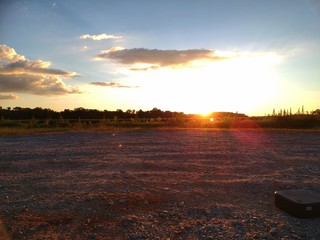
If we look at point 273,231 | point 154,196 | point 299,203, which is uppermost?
Answer: point 299,203

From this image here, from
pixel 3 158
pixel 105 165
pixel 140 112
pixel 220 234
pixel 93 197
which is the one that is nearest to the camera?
pixel 220 234

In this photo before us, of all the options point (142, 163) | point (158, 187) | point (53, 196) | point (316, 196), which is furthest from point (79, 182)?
point (316, 196)

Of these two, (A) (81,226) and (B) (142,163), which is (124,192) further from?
(B) (142,163)

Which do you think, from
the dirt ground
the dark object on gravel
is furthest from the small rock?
the dark object on gravel

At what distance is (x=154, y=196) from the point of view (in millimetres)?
6887

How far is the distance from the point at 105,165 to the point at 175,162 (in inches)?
78.5

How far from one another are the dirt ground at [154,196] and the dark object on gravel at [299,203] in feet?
0.38

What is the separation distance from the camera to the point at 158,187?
7.58 m

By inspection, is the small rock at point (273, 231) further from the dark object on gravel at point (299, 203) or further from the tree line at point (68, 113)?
the tree line at point (68, 113)

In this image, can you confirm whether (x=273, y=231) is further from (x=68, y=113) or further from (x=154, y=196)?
(x=68, y=113)

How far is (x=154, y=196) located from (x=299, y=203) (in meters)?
2.51

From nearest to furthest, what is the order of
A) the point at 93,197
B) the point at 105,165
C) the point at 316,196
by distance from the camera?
the point at 316,196 < the point at 93,197 < the point at 105,165

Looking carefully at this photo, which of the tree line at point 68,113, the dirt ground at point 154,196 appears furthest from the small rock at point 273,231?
the tree line at point 68,113

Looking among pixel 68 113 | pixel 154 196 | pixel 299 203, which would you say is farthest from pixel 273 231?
pixel 68 113
